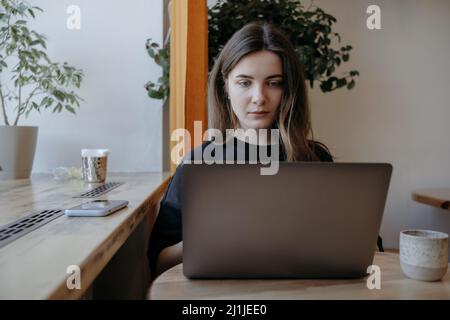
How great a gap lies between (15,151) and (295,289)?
4.44ft

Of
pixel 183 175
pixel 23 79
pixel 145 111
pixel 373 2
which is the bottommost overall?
pixel 183 175

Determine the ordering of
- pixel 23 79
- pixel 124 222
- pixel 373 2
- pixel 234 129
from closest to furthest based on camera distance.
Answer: pixel 124 222 < pixel 234 129 < pixel 23 79 < pixel 373 2

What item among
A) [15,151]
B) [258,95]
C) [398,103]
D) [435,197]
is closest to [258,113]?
[258,95]

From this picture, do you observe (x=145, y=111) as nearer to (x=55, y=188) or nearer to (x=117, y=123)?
(x=117, y=123)

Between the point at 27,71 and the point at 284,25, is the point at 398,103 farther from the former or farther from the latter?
the point at 27,71

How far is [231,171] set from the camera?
54 centimetres

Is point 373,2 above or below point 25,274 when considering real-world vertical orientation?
above

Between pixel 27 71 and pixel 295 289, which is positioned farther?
pixel 27 71

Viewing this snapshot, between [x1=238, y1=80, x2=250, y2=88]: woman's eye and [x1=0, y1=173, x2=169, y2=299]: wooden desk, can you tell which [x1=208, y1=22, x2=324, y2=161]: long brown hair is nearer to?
[x1=238, y1=80, x2=250, y2=88]: woman's eye

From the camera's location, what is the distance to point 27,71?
178 cm

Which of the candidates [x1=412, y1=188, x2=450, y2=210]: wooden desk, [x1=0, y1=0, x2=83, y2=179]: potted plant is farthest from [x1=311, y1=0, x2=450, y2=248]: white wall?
[x1=0, y1=0, x2=83, y2=179]: potted plant

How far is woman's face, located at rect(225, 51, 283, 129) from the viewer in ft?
3.64
